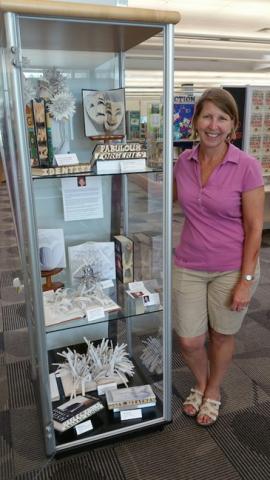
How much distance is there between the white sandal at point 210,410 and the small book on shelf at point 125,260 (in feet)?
2.28

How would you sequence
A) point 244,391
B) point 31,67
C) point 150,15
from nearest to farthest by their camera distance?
point 150,15, point 31,67, point 244,391

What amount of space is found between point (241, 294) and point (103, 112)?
994 millimetres

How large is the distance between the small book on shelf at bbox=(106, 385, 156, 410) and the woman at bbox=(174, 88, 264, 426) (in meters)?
0.26

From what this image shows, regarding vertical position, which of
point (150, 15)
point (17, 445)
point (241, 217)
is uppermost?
point (150, 15)

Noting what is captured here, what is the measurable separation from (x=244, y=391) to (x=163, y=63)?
1.67 metres

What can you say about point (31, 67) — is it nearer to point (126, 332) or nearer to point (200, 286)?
point (200, 286)

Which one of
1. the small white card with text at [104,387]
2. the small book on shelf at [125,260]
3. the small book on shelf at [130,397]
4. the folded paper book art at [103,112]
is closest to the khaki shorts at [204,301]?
the small book on shelf at [125,260]

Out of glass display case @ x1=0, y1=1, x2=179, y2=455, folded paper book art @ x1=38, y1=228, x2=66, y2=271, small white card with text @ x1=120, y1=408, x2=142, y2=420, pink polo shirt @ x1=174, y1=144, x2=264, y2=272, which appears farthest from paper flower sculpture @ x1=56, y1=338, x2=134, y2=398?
pink polo shirt @ x1=174, y1=144, x2=264, y2=272

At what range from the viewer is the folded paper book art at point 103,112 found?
1747mm

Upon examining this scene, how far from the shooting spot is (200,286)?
1734 millimetres

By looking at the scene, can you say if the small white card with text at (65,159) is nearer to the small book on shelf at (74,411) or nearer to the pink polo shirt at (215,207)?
the pink polo shirt at (215,207)

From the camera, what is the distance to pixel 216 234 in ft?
5.35

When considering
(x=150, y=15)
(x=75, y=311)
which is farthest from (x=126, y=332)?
(x=150, y=15)

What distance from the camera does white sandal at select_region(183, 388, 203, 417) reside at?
6.28 feet
